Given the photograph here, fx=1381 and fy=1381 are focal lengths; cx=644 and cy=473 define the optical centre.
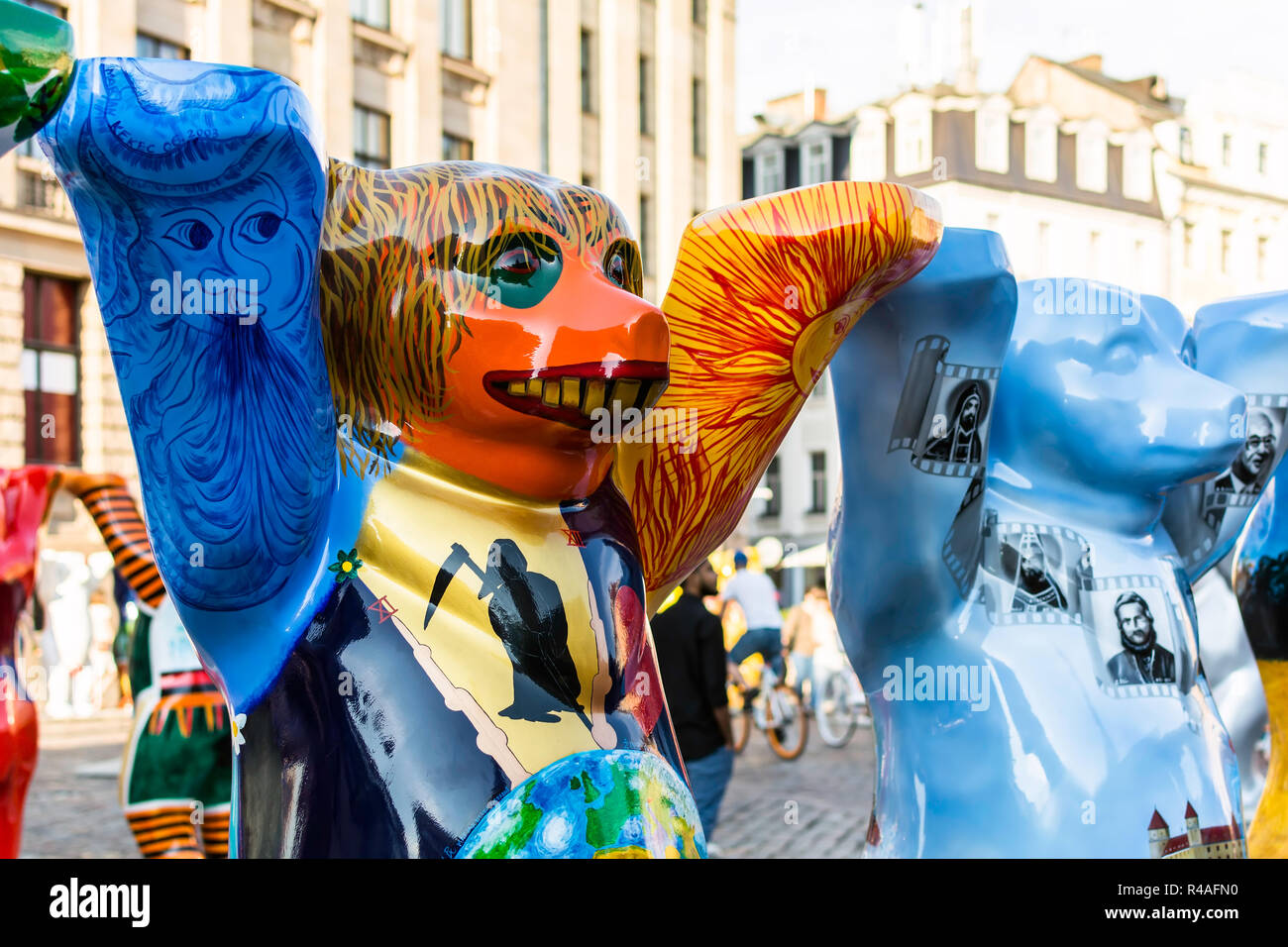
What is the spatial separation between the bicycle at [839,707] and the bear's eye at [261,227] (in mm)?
9528

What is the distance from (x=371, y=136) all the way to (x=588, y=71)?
367cm

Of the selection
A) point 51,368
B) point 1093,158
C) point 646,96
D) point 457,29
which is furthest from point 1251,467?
point 1093,158

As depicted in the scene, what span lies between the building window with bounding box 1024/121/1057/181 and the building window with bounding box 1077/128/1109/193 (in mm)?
711

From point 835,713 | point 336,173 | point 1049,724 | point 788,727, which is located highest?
point 336,173

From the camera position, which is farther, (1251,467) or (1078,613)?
(1251,467)

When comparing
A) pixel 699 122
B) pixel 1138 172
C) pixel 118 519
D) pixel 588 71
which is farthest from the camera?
pixel 699 122

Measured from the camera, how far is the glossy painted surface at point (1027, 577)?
259 centimetres

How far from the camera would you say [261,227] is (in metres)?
1.84

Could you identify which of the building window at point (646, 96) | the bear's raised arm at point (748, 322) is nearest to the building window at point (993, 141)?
the building window at point (646, 96)

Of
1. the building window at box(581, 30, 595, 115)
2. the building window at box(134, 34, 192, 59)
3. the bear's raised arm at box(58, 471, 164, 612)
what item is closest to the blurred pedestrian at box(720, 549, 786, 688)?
the bear's raised arm at box(58, 471, 164, 612)

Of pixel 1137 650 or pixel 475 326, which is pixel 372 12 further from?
pixel 475 326

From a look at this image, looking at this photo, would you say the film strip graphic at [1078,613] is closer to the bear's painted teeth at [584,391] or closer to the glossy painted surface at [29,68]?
the bear's painted teeth at [584,391]
